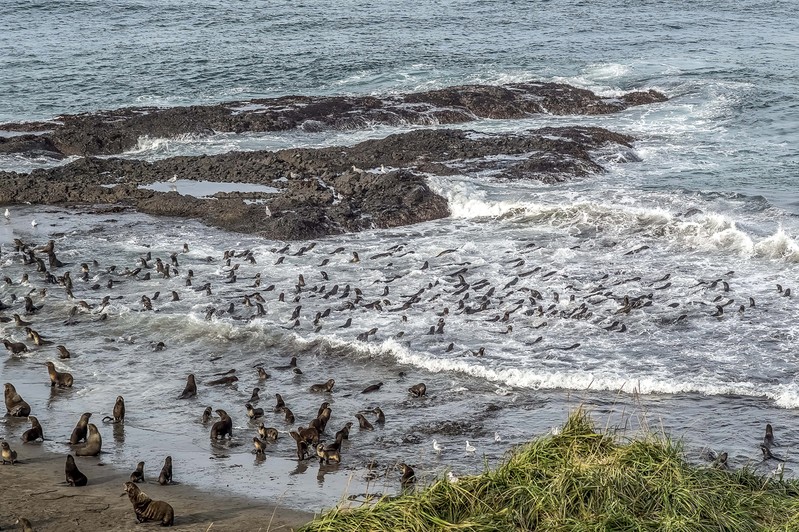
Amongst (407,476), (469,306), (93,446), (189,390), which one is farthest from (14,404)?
(469,306)

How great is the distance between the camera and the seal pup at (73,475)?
1162 centimetres

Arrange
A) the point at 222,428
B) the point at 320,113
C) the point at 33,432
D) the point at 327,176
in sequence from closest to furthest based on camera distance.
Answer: the point at 33,432
the point at 222,428
the point at 327,176
the point at 320,113

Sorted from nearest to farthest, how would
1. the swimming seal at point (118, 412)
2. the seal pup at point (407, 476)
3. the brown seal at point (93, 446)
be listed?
the seal pup at point (407, 476) → the brown seal at point (93, 446) → the swimming seal at point (118, 412)

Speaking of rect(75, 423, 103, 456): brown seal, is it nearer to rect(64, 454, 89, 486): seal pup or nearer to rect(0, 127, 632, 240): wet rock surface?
rect(64, 454, 89, 486): seal pup

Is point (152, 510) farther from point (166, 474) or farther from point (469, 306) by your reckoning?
point (469, 306)

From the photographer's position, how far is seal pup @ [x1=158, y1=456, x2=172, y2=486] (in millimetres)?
11828

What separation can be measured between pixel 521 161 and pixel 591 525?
1952 centimetres

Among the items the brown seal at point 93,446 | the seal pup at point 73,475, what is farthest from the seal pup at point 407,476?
the brown seal at point 93,446

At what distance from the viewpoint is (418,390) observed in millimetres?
14992

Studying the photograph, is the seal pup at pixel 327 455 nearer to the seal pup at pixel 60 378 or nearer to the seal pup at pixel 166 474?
the seal pup at pixel 166 474

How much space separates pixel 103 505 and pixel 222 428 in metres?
2.39

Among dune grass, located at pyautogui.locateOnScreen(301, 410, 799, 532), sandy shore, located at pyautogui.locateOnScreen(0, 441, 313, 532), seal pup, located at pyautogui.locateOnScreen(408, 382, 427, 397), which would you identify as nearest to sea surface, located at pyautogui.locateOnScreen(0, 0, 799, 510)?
seal pup, located at pyautogui.locateOnScreen(408, 382, 427, 397)

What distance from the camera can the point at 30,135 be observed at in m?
30.9

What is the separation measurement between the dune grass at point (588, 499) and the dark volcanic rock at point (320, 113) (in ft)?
76.2
